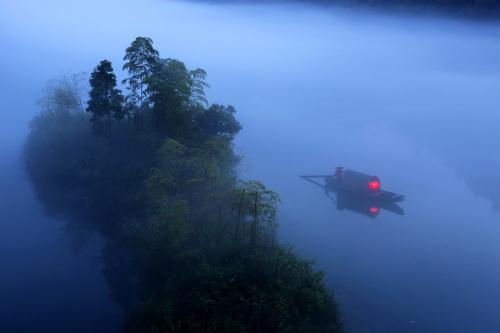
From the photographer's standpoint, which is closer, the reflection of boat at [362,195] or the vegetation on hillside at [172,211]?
the vegetation on hillside at [172,211]

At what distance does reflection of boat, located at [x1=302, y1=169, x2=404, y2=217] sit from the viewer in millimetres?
16453

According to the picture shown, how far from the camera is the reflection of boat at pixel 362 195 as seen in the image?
16.5 meters

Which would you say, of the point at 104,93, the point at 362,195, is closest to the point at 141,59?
the point at 104,93

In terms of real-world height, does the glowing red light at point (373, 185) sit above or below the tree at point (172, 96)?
below

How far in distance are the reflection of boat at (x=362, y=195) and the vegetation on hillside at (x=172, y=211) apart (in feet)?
13.9

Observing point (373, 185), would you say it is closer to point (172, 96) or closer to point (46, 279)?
point (172, 96)

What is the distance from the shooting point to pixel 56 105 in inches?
788

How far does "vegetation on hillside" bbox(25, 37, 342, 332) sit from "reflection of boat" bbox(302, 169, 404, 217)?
4.23 metres

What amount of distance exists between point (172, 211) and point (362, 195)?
8578mm

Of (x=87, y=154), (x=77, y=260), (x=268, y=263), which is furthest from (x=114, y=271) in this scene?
(x=87, y=154)

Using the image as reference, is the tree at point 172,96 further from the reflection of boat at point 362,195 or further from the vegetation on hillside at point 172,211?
the reflection of boat at point 362,195

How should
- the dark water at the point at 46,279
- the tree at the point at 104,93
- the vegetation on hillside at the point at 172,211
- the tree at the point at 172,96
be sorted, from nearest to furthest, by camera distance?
the vegetation on hillside at the point at 172,211, the dark water at the point at 46,279, the tree at the point at 172,96, the tree at the point at 104,93

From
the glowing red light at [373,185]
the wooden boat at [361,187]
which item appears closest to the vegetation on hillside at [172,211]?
the wooden boat at [361,187]

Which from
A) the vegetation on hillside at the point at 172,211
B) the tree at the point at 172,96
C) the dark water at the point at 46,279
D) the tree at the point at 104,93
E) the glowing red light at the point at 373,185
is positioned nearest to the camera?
the vegetation on hillside at the point at 172,211
